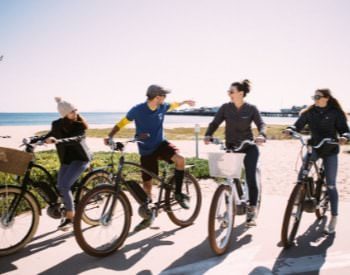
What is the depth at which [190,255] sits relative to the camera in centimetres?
440

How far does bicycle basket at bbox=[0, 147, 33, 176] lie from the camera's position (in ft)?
14.0

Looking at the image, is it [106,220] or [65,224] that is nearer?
[106,220]

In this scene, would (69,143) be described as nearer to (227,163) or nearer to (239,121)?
(227,163)

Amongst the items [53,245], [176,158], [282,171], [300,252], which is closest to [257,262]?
[300,252]

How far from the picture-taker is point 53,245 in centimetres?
473

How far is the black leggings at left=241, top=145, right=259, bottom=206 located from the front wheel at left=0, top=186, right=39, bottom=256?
2916 millimetres

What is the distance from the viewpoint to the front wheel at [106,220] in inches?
161

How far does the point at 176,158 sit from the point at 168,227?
1.14 meters

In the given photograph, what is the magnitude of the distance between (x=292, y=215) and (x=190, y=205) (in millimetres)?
1604

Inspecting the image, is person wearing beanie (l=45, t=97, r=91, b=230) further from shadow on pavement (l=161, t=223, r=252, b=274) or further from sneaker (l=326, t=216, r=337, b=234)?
sneaker (l=326, t=216, r=337, b=234)

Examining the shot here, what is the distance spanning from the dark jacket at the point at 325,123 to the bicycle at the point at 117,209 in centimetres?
200

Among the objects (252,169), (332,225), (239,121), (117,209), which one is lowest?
(332,225)

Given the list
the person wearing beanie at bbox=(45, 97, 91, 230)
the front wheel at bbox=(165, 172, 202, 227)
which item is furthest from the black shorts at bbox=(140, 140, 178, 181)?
the person wearing beanie at bbox=(45, 97, 91, 230)

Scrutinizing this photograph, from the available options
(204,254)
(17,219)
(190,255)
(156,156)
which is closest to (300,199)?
(204,254)
